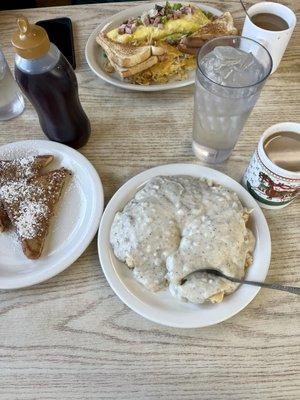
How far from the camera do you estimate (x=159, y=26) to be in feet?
3.28

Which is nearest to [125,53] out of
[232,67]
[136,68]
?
[136,68]

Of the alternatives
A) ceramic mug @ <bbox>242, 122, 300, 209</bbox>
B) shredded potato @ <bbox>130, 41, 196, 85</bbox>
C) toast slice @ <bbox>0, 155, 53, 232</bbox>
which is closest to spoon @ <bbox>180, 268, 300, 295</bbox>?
ceramic mug @ <bbox>242, 122, 300, 209</bbox>

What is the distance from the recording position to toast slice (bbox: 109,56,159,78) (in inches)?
37.7

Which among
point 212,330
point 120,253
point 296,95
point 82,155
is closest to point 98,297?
point 120,253

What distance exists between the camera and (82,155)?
85cm

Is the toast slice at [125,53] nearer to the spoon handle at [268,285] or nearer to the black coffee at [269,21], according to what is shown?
the black coffee at [269,21]

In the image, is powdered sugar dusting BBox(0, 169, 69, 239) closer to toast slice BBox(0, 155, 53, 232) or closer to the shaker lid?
toast slice BBox(0, 155, 53, 232)

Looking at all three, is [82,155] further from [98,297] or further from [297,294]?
[297,294]

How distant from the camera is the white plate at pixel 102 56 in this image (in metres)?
0.94

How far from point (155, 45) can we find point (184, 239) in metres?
0.57

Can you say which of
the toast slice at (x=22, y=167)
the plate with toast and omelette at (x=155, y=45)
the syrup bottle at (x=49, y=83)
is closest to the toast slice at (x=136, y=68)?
the plate with toast and omelette at (x=155, y=45)

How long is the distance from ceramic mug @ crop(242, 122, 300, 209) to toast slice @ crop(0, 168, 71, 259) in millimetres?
401

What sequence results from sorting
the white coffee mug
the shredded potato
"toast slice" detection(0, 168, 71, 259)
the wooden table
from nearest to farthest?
the wooden table, "toast slice" detection(0, 168, 71, 259), the white coffee mug, the shredded potato

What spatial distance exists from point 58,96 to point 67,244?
0.30m
